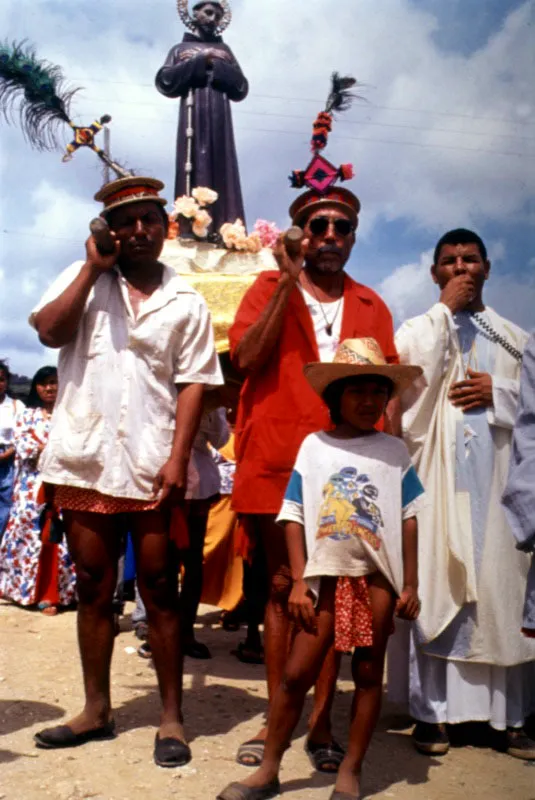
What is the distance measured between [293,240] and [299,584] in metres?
1.30

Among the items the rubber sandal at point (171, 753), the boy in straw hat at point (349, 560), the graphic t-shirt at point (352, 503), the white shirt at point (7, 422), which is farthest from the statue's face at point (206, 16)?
the rubber sandal at point (171, 753)

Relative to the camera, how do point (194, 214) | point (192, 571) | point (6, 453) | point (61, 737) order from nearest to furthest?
point (61, 737) → point (192, 571) → point (194, 214) → point (6, 453)

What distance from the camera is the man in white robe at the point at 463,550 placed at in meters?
3.52

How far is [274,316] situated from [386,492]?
33.0 inches

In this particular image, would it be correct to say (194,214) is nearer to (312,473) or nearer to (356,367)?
(356,367)

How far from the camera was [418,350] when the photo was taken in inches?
146

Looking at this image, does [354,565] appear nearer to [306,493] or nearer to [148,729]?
[306,493]

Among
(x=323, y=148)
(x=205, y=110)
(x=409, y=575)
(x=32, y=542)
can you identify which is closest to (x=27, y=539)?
(x=32, y=542)

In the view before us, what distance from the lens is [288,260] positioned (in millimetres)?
3314

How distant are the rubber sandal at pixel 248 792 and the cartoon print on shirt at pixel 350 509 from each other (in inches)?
33.3

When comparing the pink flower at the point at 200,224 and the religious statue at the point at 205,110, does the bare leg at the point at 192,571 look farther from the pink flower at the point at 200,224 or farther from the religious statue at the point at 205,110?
the religious statue at the point at 205,110

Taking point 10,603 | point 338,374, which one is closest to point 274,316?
point 338,374

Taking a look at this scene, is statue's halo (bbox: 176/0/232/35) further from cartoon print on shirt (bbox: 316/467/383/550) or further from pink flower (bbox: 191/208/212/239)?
cartoon print on shirt (bbox: 316/467/383/550)

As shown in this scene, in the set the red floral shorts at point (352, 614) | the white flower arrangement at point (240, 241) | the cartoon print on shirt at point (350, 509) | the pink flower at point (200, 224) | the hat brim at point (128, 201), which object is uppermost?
the pink flower at point (200, 224)
